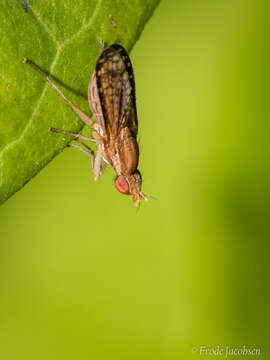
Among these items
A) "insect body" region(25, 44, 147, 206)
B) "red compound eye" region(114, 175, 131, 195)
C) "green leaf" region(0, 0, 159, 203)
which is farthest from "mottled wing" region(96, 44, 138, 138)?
"green leaf" region(0, 0, 159, 203)

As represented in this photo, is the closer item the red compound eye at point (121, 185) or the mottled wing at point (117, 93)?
the mottled wing at point (117, 93)

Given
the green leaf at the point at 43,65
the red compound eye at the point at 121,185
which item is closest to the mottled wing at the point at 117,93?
the red compound eye at the point at 121,185

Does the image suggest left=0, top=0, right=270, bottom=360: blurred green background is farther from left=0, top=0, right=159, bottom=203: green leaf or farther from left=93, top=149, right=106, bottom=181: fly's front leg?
left=0, top=0, right=159, bottom=203: green leaf

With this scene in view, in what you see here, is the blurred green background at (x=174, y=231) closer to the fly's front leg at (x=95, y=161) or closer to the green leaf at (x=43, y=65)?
the fly's front leg at (x=95, y=161)

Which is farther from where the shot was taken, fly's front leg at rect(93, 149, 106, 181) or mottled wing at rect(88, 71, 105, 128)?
fly's front leg at rect(93, 149, 106, 181)

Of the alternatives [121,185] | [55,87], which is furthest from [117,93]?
[55,87]
